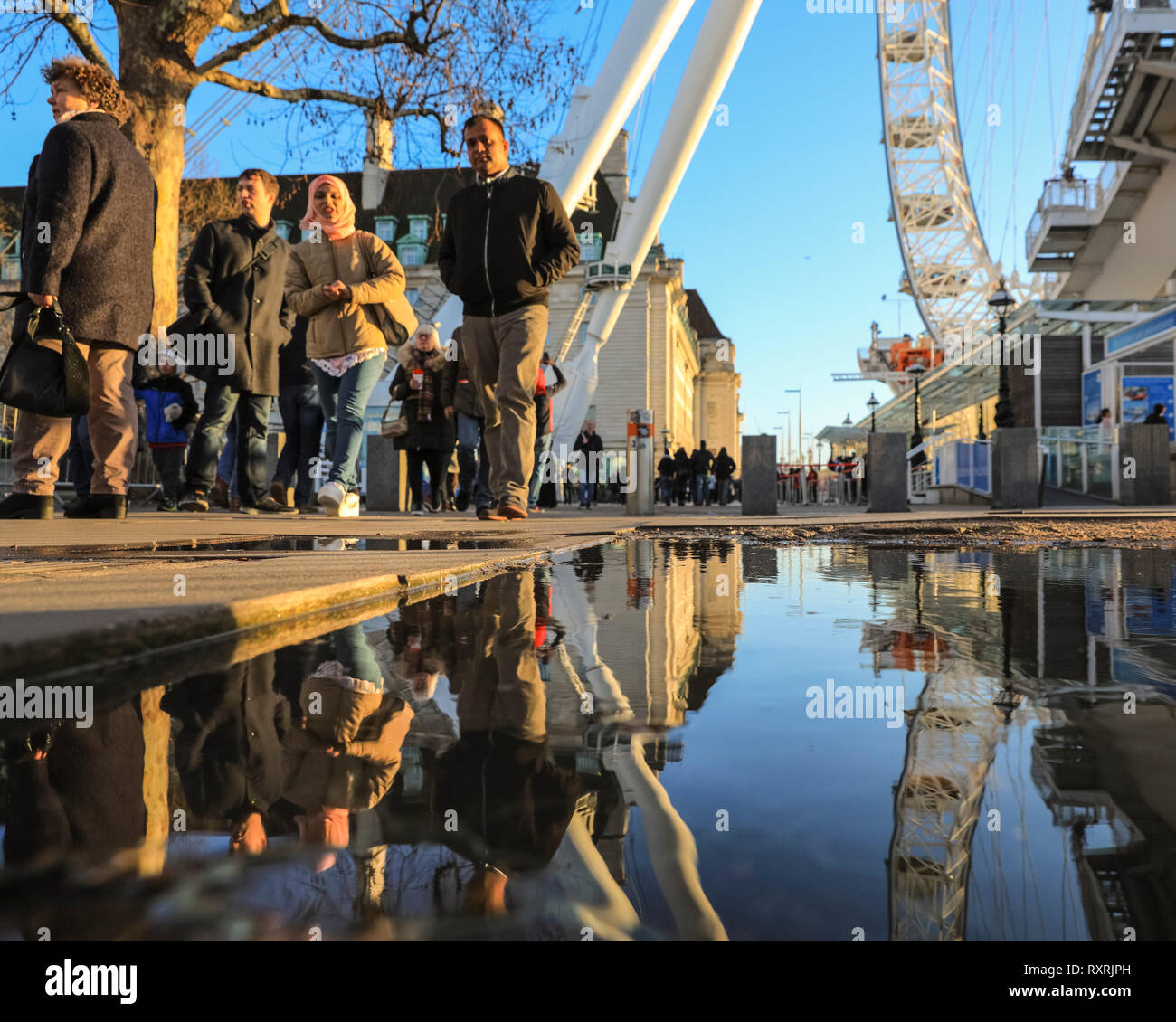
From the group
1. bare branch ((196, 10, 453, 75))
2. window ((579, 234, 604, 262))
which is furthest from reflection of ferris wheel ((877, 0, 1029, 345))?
bare branch ((196, 10, 453, 75))

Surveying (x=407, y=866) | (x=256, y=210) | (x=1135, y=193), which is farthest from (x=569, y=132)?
(x=1135, y=193)

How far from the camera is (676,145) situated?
49.7ft

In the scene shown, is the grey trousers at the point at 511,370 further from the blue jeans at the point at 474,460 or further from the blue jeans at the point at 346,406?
the blue jeans at the point at 474,460

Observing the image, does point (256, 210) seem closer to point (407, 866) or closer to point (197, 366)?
point (197, 366)

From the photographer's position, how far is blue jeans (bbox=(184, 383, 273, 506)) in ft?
21.8

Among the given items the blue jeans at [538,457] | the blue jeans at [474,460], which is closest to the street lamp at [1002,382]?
the blue jeans at [538,457]

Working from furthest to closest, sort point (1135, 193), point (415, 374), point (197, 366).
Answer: point (1135, 193)
point (415, 374)
point (197, 366)

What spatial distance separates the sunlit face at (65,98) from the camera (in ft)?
16.1

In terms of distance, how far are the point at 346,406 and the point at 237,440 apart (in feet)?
4.83

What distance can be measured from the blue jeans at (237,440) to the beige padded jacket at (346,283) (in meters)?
0.70
